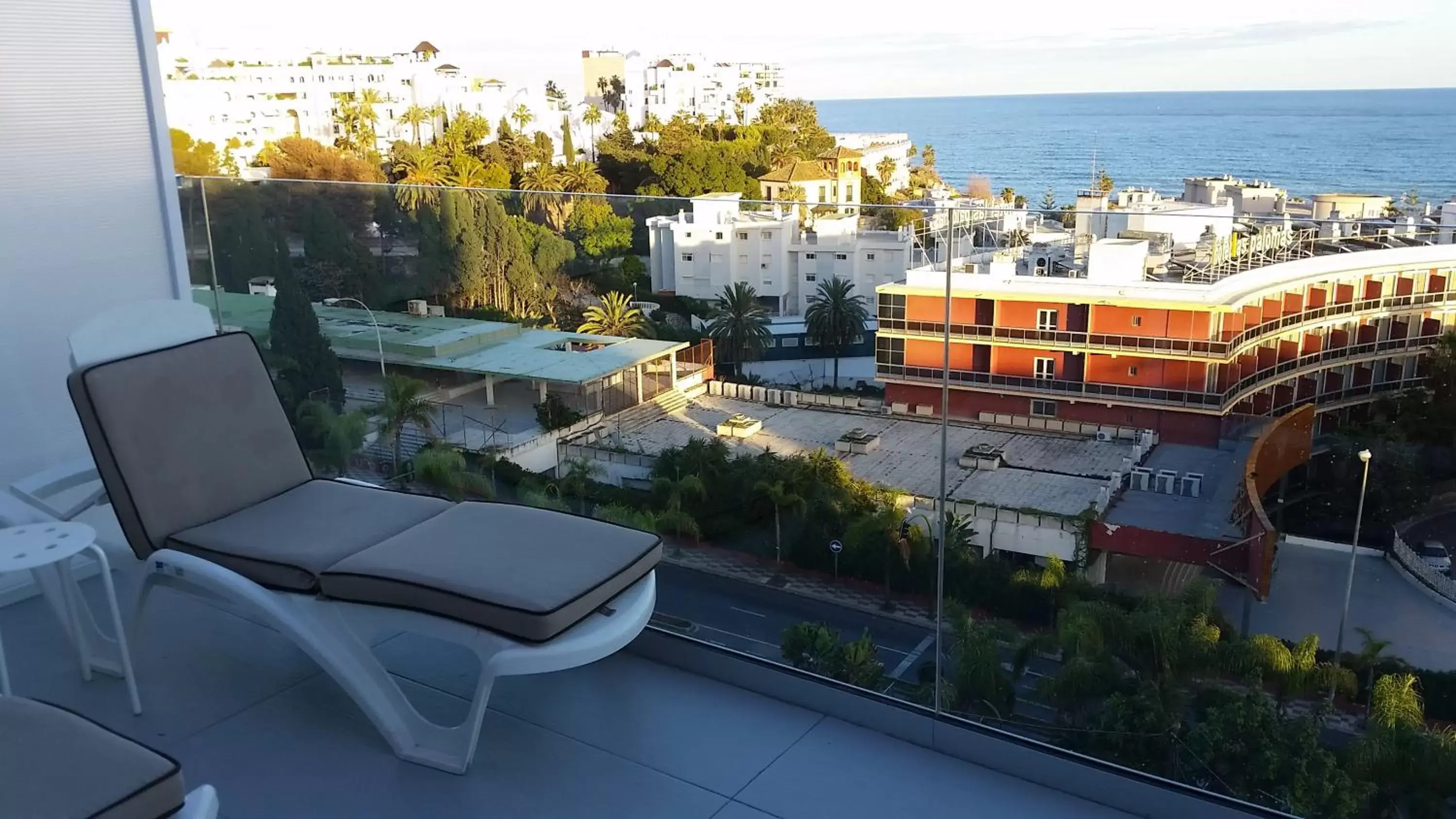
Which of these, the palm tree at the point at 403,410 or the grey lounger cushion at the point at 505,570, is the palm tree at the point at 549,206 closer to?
the palm tree at the point at 403,410

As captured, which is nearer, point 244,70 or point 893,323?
point 893,323

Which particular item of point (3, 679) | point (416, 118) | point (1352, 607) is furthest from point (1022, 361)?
point (416, 118)

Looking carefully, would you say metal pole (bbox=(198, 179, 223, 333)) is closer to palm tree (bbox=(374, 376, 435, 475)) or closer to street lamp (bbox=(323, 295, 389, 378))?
street lamp (bbox=(323, 295, 389, 378))

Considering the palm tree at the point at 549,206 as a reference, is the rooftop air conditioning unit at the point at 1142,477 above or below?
below

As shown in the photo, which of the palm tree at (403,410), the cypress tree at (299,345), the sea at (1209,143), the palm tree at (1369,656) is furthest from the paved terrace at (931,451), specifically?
the sea at (1209,143)

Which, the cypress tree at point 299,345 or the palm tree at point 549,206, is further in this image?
the cypress tree at point 299,345

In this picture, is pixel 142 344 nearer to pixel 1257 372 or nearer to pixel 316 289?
pixel 316 289

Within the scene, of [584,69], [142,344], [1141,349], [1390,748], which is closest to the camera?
[142,344]

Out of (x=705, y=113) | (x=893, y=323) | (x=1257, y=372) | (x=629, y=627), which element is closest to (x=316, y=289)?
(x=893, y=323)
